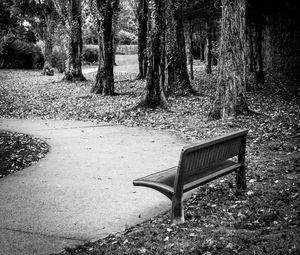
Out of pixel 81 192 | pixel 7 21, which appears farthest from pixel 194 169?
pixel 7 21

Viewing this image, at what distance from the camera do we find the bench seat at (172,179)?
15.9 ft

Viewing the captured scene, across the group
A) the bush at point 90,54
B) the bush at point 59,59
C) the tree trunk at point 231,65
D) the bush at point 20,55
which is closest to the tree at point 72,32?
the bush at point 59,59

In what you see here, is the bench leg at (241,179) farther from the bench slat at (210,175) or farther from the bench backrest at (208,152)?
the bench backrest at (208,152)

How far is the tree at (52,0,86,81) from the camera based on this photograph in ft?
83.9

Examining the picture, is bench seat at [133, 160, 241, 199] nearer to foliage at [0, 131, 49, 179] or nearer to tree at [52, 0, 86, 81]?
foliage at [0, 131, 49, 179]

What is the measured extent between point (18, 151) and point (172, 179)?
5.43m

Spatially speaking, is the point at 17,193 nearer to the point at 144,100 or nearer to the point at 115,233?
the point at 115,233

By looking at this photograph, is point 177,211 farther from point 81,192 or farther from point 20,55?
point 20,55

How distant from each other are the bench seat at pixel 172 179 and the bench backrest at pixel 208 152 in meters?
0.14

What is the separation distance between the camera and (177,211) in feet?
15.8

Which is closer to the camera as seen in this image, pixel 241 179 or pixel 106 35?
pixel 241 179

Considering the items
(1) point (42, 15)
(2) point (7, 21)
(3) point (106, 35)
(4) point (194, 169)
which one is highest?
(2) point (7, 21)

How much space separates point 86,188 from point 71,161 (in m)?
1.96

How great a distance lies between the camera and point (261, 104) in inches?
590
